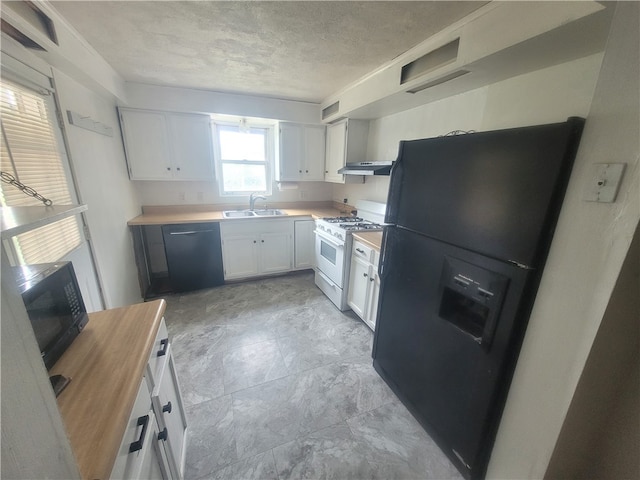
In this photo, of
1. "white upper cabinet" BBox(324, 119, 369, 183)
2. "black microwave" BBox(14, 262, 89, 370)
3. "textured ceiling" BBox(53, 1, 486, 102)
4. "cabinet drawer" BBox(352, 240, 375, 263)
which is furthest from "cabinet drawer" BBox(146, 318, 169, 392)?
"white upper cabinet" BBox(324, 119, 369, 183)

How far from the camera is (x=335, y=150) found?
11.0 ft

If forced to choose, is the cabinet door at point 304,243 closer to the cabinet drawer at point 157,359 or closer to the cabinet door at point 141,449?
the cabinet drawer at point 157,359

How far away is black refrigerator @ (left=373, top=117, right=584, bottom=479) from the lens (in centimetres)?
95

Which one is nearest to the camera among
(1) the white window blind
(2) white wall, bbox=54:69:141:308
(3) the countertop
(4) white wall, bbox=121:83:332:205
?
(1) the white window blind

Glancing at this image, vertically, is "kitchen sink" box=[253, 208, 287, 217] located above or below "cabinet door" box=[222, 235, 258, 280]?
above

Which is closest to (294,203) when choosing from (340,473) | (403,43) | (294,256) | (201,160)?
(294,256)

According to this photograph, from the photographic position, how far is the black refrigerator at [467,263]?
0.95 metres

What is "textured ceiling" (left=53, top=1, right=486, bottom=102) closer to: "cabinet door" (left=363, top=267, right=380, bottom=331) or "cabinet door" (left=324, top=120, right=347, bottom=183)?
"cabinet door" (left=324, top=120, right=347, bottom=183)

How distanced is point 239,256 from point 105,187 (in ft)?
5.01

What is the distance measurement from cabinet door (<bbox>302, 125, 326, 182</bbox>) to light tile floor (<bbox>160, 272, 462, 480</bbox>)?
1942 mm

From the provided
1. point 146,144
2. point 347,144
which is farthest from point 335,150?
point 146,144

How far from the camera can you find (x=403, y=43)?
1.72 metres

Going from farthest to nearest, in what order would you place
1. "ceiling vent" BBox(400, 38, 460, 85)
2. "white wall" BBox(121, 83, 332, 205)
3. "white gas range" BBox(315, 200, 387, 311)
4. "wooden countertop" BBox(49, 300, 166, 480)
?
"white wall" BBox(121, 83, 332, 205)
"white gas range" BBox(315, 200, 387, 311)
"ceiling vent" BBox(400, 38, 460, 85)
"wooden countertop" BBox(49, 300, 166, 480)

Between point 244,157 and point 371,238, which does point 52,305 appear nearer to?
point 371,238
